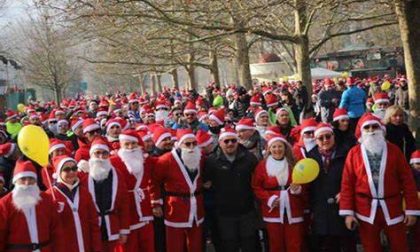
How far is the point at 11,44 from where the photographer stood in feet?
131

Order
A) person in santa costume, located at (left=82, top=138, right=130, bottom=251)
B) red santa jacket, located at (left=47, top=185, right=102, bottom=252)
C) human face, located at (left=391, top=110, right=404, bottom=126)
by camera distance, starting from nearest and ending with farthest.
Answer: red santa jacket, located at (left=47, top=185, right=102, bottom=252)
person in santa costume, located at (left=82, top=138, right=130, bottom=251)
human face, located at (left=391, top=110, right=404, bottom=126)

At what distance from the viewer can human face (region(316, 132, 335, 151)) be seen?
22.1ft

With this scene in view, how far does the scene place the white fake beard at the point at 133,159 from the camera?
23.2 feet

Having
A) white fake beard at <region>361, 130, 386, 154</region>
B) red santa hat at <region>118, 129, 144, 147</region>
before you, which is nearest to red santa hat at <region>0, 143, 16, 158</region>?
red santa hat at <region>118, 129, 144, 147</region>

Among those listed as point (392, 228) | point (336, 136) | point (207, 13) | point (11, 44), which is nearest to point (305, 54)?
point (207, 13)

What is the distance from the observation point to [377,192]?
621 cm

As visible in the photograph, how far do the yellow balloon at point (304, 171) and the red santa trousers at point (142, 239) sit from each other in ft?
6.40

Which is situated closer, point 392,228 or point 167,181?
point 392,228

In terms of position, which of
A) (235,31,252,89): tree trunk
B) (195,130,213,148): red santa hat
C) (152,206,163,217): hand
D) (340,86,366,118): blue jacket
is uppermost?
(235,31,252,89): tree trunk

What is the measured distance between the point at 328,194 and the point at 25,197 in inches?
128

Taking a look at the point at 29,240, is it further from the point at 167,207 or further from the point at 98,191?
the point at 167,207

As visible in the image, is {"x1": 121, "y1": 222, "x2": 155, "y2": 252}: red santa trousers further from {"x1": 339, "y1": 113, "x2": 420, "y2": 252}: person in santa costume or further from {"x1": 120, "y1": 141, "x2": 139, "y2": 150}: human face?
{"x1": 339, "y1": 113, "x2": 420, "y2": 252}: person in santa costume

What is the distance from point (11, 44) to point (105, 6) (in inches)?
1198

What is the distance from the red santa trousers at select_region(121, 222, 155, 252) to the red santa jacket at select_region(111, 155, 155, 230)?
2.6 inches
